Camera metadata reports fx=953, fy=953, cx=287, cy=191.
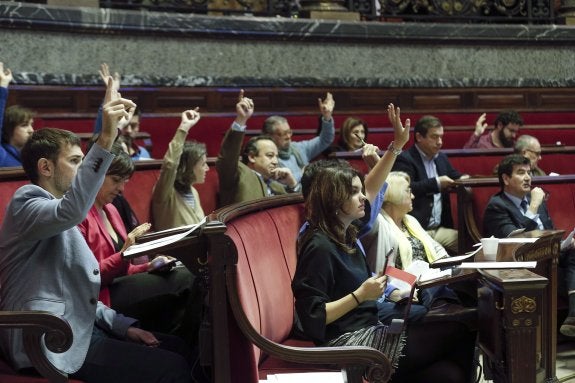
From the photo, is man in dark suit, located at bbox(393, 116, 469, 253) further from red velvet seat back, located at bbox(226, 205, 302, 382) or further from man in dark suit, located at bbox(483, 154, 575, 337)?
red velvet seat back, located at bbox(226, 205, 302, 382)

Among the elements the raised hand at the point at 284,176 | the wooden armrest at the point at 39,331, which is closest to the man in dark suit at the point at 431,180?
the raised hand at the point at 284,176

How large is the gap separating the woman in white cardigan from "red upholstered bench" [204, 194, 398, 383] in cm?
39

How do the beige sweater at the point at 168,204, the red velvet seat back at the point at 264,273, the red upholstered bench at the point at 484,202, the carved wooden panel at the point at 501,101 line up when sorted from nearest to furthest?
1. the red velvet seat back at the point at 264,273
2. the beige sweater at the point at 168,204
3. the red upholstered bench at the point at 484,202
4. the carved wooden panel at the point at 501,101

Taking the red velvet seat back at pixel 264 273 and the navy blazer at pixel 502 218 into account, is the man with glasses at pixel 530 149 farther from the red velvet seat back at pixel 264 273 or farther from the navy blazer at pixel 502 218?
the red velvet seat back at pixel 264 273

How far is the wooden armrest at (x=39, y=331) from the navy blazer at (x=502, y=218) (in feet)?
8.40

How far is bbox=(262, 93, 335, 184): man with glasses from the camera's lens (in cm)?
523

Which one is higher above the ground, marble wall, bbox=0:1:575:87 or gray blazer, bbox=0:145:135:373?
marble wall, bbox=0:1:575:87

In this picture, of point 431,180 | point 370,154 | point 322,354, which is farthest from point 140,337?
point 431,180

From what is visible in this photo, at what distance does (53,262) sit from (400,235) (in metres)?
1.58

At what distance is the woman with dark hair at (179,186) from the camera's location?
3.88 metres

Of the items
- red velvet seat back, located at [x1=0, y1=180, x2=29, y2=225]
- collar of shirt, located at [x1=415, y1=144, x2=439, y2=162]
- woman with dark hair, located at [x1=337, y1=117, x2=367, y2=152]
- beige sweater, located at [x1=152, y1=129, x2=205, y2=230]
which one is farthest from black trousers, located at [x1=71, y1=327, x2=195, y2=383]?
woman with dark hair, located at [x1=337, y1=117, x2=367, y2=152]

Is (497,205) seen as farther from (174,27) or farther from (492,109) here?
(492,109)

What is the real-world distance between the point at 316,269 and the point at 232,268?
1.74 feet

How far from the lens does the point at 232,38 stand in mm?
6762
